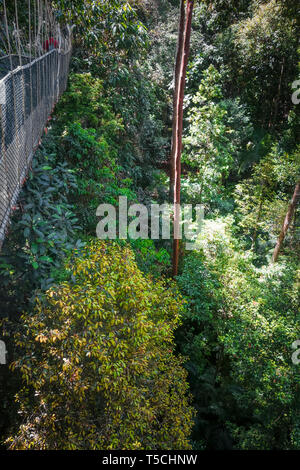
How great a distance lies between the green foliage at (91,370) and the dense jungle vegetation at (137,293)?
2 cm

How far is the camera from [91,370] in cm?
330

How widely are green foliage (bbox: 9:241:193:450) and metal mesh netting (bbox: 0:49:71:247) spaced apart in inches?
48.6

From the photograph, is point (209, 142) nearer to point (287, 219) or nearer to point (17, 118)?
point (287, 219)

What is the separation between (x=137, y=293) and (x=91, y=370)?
105 cm

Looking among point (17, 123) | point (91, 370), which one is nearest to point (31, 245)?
point (17, 123)

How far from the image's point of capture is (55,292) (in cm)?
338

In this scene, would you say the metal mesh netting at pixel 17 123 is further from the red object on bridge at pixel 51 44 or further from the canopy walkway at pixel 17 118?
the red object on bridge at pixel 51 44

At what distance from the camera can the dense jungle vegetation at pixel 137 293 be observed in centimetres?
324

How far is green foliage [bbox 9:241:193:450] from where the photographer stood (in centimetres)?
305

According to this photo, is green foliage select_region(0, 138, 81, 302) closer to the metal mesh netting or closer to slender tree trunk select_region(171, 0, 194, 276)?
the metal mesh netting

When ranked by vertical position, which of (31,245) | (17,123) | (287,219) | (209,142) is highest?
(17,123)

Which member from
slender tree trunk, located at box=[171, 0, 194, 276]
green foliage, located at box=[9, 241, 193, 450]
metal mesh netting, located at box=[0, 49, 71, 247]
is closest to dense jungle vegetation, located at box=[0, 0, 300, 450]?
green foliage, located at box=[9, 241, 193, 450]

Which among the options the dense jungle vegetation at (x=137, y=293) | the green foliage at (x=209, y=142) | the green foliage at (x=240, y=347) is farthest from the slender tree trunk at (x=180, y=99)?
the green foliage at (x=209, y=142)
